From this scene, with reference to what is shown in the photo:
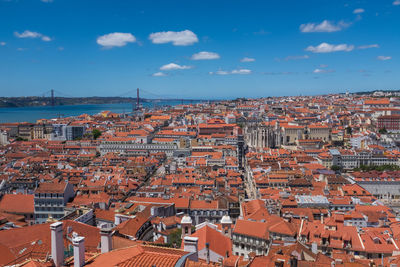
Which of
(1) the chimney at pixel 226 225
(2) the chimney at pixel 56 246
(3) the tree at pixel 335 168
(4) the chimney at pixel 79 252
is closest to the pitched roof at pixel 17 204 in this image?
(1) the chimney at pixel 226 225

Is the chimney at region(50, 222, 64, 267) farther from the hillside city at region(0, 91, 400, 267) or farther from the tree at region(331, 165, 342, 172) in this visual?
the tree at region(331, 165, 342, 172)

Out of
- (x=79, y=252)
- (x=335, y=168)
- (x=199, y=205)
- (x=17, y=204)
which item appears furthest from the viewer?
(x=335, y=168)

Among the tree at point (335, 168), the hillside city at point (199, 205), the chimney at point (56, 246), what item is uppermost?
the chimney at point (56, 246)

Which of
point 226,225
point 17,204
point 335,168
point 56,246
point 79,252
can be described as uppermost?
point 79,252

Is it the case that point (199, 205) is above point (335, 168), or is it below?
above

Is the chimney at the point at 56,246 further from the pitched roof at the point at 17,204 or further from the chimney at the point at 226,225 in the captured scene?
the pitched roof at the point at 17,204

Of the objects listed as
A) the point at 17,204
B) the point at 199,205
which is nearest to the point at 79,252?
the point at 199,205

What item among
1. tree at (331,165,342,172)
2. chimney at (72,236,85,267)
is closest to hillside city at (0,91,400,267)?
chimney at (72,236,85,267)

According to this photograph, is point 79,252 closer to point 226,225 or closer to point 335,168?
point 226,225

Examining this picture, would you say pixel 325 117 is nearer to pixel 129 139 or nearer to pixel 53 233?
pixel 129 139
